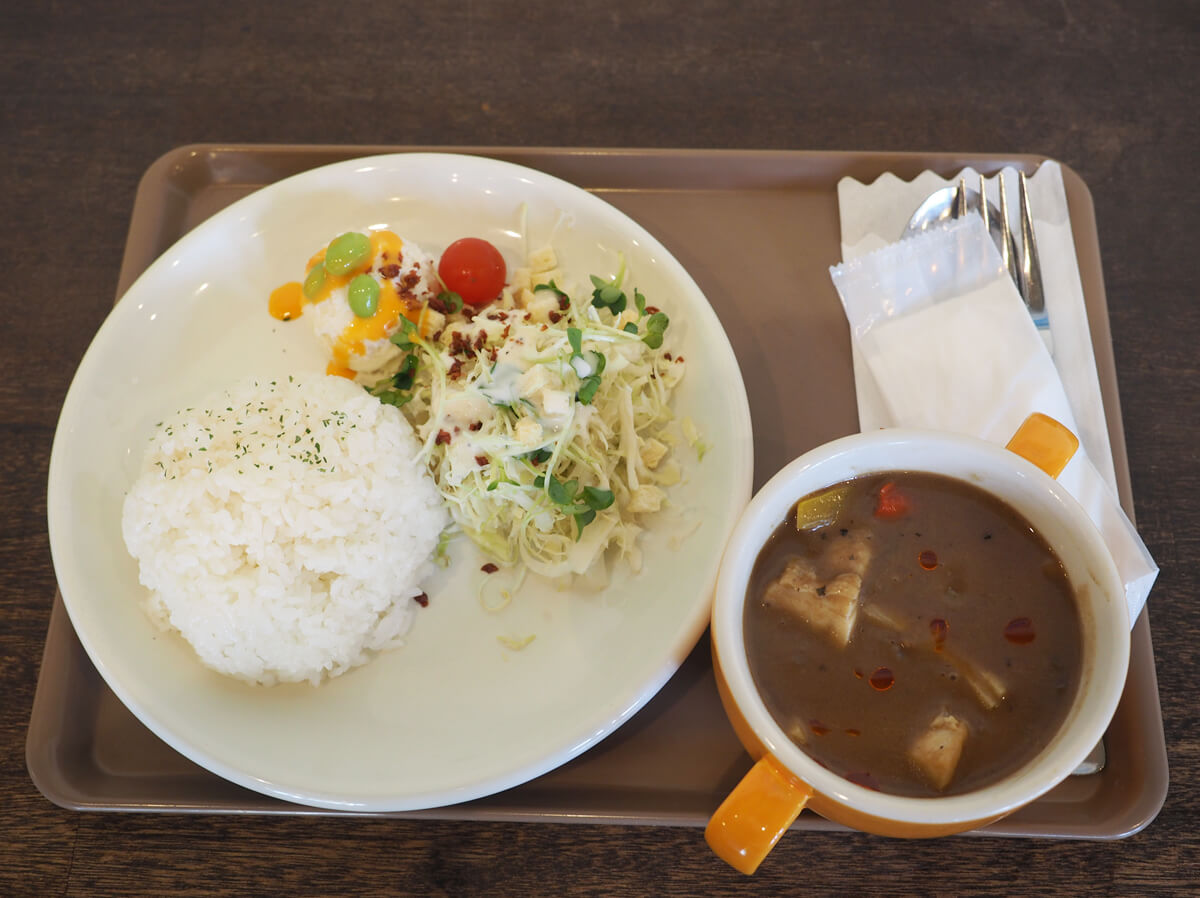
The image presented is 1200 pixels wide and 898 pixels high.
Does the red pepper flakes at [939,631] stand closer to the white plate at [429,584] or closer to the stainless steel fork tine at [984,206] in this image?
the white plate at [429,584]

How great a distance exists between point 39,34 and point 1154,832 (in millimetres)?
3450

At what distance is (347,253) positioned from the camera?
70.7 inches

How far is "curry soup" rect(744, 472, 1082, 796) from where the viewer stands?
117 cm

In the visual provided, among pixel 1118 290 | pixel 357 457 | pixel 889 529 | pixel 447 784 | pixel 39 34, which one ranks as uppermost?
pixel 39 34

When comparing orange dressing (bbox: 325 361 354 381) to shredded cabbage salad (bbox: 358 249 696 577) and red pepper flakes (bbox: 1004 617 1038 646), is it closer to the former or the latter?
shredded cabbage salad (bbox: 358 249 696 577)

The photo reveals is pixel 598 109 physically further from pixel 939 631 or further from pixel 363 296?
pixel 939 631

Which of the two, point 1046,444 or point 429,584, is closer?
point 1046,444

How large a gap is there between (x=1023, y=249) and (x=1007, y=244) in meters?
0.05

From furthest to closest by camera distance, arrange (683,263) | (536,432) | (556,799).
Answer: (683,263)
(536,432)
(556,799)

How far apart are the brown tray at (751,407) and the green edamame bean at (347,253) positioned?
0.39 meters

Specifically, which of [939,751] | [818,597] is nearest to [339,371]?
[818,597]

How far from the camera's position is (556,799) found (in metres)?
1.51

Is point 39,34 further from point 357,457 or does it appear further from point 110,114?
point 357,457

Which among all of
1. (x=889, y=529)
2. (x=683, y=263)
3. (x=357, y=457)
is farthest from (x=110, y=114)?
(x=889, y=529)
